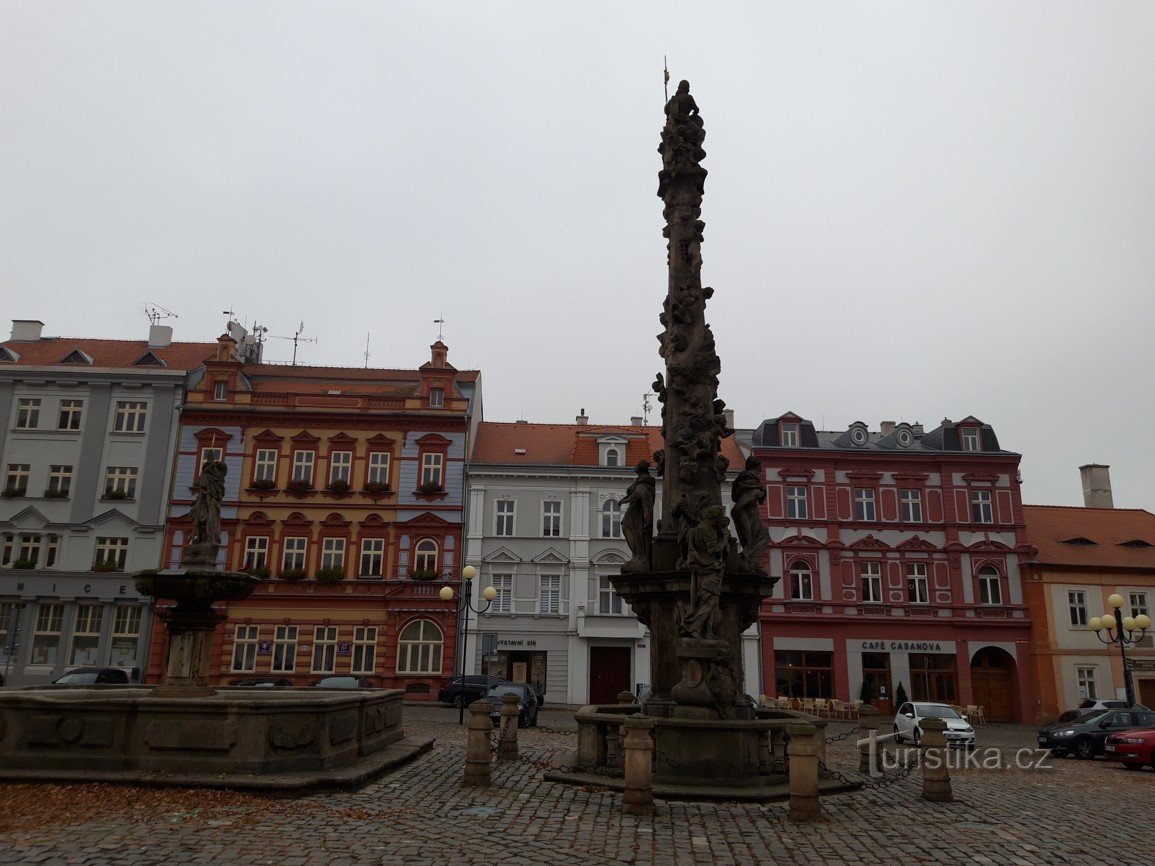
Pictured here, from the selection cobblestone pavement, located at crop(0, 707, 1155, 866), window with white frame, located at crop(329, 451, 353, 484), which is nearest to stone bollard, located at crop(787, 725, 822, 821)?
cobblestone pavement, located at crop(0, 707, 1155, 866)

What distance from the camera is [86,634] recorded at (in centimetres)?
3694

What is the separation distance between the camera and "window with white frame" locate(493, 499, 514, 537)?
39.2m

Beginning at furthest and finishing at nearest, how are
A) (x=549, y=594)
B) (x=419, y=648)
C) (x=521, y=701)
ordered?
(x=549, y=594), (x=419, y=648), (x=521, y=701)

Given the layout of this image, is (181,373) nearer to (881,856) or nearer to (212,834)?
(212,834)

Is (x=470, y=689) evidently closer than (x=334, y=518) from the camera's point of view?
Yes

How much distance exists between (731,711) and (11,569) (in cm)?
3653

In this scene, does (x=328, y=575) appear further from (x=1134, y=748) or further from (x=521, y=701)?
(x=1134, y=748)

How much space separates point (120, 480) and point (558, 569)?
19468mm

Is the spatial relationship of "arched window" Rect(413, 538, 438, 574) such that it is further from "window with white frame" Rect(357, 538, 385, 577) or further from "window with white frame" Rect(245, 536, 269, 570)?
"window with white frame" Rect(245, 536, 269, 570)

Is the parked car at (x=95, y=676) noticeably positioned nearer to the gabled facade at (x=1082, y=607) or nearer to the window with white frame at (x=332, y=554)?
the window with white frame at (x=332, y=554)

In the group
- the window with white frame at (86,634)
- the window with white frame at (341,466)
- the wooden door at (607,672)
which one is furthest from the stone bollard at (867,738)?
the window with white frame at (86,634)

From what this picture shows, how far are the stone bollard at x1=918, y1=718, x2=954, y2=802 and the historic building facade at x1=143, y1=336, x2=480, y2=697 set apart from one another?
2726cm

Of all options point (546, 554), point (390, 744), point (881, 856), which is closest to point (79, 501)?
point (546, 554)

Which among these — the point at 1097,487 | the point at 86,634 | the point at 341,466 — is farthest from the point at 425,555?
the point at 1097,487
